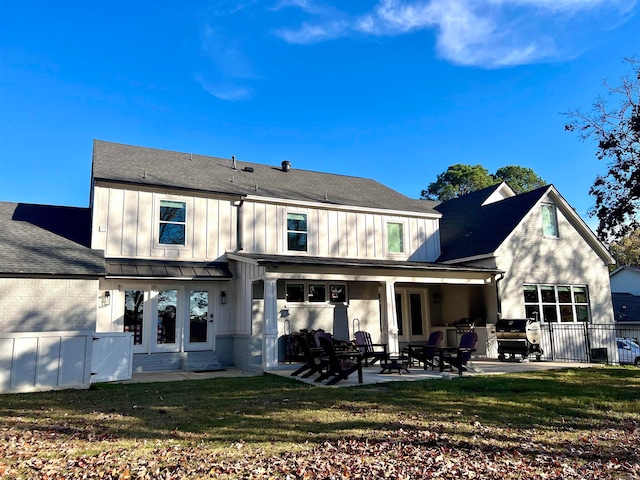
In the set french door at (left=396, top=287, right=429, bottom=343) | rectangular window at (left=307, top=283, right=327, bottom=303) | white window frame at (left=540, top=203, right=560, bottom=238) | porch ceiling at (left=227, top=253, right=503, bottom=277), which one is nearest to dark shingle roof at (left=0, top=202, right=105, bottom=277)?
porch ceiling at (left=227, top=253, right=503, bottom=277)

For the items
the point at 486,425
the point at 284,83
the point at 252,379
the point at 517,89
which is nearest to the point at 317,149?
the point at 284,83

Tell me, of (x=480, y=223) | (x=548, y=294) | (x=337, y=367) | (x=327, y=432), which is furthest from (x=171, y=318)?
(x=548, y=294)

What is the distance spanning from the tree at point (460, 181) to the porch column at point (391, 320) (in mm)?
33572

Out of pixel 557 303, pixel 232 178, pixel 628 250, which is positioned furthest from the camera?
pixel 628 250

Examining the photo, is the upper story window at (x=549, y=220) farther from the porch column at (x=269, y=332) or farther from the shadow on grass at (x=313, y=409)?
the porch column at (x=269, y=332)

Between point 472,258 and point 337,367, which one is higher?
point 472,258

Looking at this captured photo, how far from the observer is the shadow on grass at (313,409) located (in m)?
6.19

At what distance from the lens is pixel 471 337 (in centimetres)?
1239

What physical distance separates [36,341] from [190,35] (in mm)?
11144

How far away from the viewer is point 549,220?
61.6 feet

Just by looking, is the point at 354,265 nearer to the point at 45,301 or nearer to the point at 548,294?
the point at 45,301

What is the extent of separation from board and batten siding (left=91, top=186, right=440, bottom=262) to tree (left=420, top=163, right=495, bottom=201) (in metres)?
29.7

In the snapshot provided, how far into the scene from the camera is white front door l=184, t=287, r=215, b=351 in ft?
48.1

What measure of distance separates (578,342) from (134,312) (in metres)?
15.8
